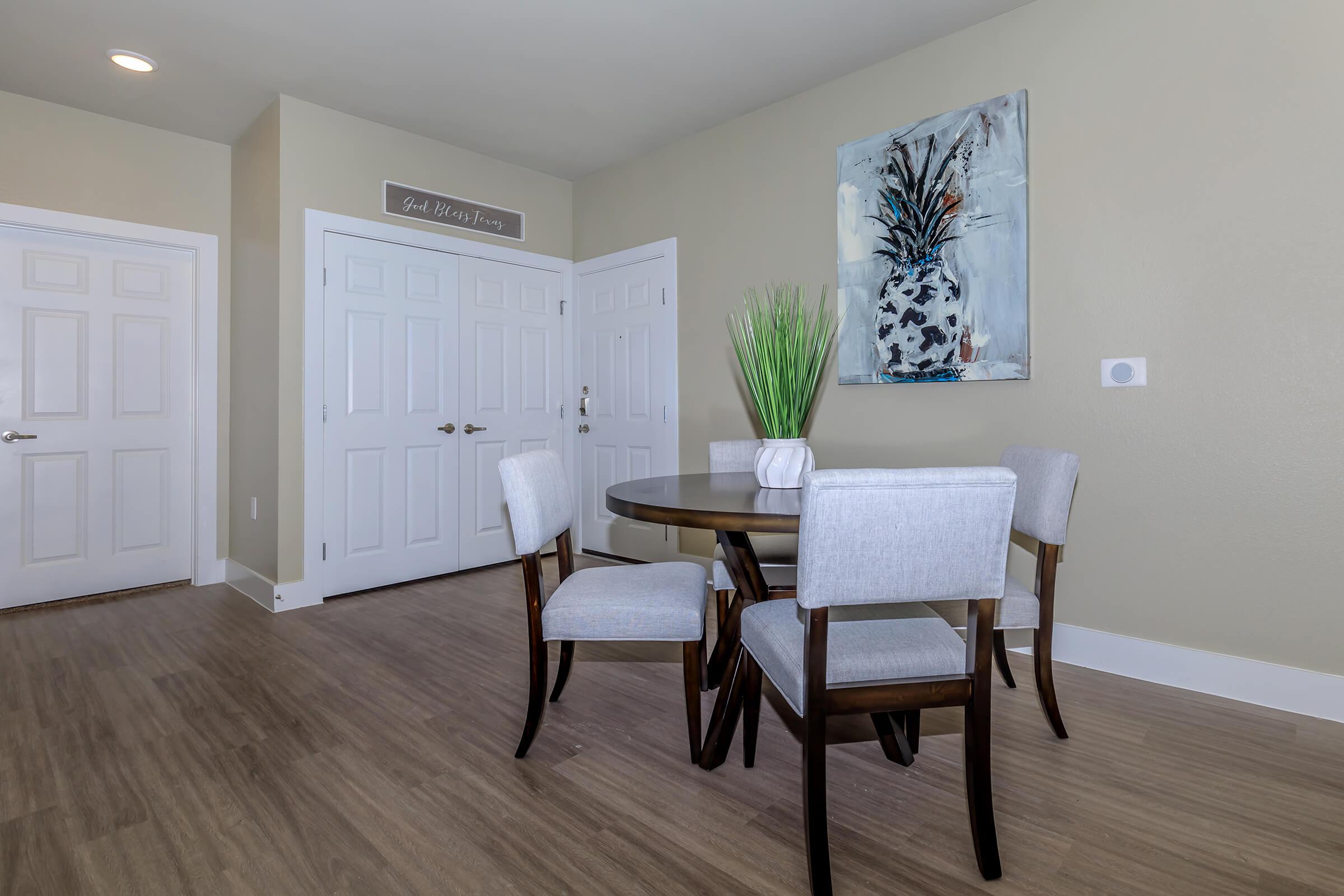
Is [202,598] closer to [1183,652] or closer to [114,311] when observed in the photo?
[114,311]

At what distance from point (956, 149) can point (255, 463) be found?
153 inches

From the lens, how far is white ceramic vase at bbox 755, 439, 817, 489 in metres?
2.21

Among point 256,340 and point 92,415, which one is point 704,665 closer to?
point 256,340

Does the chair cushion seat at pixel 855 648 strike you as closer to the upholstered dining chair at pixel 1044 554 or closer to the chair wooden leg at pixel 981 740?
the chair wooden leg at pixel 981 740

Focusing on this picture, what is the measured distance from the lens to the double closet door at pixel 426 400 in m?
3.79

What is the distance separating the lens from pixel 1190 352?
2416 mm

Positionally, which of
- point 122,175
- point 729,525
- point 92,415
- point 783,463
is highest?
point 122,175

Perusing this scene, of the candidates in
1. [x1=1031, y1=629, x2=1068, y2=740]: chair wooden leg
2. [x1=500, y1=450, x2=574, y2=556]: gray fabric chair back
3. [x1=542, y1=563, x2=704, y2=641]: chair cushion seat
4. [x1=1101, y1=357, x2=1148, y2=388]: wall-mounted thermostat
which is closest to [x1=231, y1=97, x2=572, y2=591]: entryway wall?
[x1=500, y1=450, x2=574, y2=556]: gray fabric chair back

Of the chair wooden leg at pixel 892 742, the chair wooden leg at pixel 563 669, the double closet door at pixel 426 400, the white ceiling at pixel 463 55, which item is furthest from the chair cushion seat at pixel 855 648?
the double closet door at pixel 426 400

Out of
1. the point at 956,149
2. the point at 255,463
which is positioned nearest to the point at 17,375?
the point at 255,463

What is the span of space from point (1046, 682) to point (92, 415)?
15.6ft

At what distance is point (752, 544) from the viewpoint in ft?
8.50

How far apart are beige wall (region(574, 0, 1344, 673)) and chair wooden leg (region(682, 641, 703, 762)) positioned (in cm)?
166

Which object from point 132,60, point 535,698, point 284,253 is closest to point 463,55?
point 284,253
